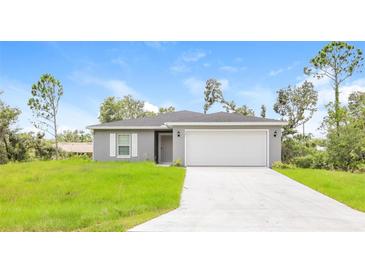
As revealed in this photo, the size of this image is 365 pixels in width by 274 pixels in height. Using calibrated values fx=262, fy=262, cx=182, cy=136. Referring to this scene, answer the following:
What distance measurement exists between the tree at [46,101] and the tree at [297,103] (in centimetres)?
1812

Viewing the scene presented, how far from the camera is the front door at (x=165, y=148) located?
55.0 feet

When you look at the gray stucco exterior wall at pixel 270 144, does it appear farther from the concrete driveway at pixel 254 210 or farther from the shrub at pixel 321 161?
the concrete driveway at pixel 254 210

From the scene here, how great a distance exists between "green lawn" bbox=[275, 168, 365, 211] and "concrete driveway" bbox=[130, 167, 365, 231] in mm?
343

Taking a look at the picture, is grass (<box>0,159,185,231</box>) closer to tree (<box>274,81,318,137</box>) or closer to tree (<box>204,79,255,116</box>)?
tree (<box>274,81,318,137</box>)

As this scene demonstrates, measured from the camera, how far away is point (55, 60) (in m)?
10.8

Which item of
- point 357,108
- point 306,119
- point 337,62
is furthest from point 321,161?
point 306,119

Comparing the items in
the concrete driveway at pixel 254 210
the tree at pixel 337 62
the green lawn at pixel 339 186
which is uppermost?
the tree at pixel 337 62

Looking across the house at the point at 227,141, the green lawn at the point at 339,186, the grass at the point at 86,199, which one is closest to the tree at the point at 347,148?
the house at the point at 227,141

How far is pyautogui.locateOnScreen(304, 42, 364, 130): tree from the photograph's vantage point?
17.4 meters

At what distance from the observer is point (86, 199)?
673 cm
